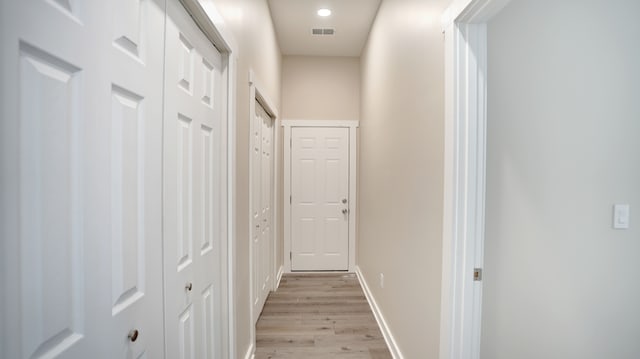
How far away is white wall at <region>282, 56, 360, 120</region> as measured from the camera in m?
3.73

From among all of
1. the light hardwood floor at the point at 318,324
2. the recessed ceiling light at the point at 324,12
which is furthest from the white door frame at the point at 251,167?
the recessed ceiling light at the point at 324,12

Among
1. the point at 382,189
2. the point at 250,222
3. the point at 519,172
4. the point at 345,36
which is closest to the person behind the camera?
the point at 519,172

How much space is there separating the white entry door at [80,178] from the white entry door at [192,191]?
0.09m

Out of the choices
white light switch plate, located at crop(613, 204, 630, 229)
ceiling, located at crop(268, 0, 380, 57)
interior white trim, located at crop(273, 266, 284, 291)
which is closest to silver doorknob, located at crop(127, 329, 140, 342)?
white light switch plate, located at crop(613, 204, 630, 229)

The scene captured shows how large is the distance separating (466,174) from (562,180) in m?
0.70

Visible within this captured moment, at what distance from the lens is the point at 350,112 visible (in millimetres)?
3781

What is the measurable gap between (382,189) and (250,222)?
3.87 feet

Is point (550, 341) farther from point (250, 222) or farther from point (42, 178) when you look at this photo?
point (42, 178)

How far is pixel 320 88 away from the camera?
12.3 feet

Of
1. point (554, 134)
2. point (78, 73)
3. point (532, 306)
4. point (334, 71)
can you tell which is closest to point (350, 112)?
point (334, 71)

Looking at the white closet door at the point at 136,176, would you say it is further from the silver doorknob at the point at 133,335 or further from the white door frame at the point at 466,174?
the white door frame at the point at 466,174

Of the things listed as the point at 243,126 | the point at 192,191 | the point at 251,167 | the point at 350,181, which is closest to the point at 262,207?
the point at 251,167

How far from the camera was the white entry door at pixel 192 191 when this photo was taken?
1.00m

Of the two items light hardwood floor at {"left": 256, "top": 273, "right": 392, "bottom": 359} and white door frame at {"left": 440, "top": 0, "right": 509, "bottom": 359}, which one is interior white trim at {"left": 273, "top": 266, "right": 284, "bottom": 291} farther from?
white door frame at {"left": 440, "top": 0, "right": 509, "bottom": 359}
